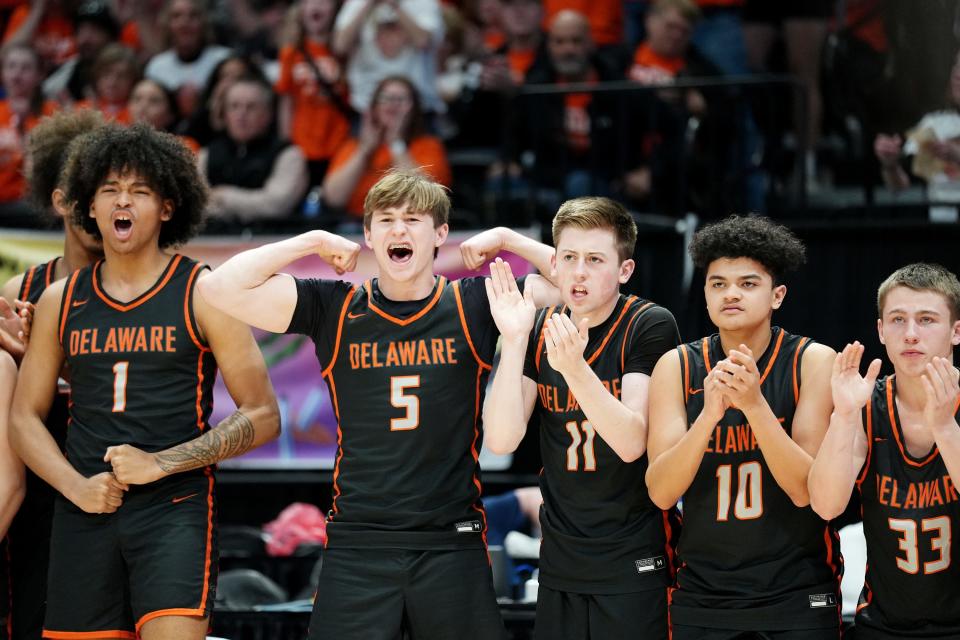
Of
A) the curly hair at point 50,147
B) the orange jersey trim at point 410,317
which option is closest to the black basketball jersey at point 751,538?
the orange jersey trim at point 410,317

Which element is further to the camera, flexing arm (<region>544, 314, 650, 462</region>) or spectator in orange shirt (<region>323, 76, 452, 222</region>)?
spectator in orange shirt (<region>323, 76, 452, 222</region>)

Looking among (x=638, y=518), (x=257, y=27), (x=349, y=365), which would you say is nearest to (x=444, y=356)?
(x=349, y=365)

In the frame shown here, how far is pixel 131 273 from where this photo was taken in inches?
203

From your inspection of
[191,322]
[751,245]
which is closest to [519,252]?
[751,245]

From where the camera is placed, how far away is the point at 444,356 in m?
4.77

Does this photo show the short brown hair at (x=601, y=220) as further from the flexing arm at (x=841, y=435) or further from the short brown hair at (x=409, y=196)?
the flexing arm at (x=841, y=435)

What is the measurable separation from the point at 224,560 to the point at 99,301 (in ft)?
9.92

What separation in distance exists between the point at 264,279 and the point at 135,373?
2.12 ft

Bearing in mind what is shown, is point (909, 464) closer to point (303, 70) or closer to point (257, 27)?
point (303, 70)

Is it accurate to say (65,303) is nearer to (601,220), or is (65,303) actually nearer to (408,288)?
(408,288)

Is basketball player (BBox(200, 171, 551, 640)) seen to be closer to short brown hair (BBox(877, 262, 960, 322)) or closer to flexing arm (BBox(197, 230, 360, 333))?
flexing arm (BBox(197, 230, 360, 333))

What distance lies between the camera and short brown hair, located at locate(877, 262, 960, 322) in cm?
459

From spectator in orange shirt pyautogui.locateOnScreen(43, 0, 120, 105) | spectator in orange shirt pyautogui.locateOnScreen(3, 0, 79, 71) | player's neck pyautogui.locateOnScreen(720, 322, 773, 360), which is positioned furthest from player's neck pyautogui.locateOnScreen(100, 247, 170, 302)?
spectator in orange shirt pyautogui.locateOnScreen(3, 0, 79, 71)

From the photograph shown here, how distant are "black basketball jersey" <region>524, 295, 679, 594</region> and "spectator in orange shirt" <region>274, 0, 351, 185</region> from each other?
495cm
